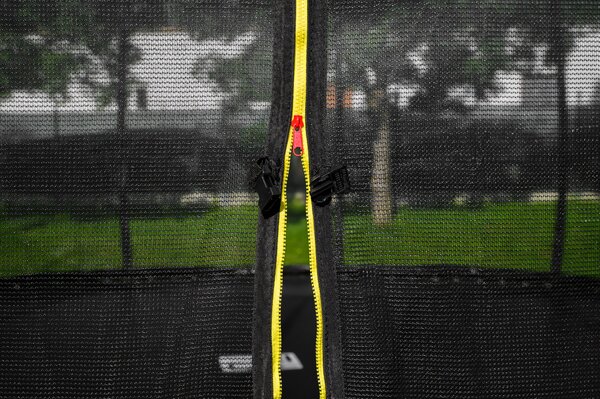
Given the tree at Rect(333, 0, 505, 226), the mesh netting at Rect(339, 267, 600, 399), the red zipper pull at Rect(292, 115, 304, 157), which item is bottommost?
the mesh netting at Rect(339, 267, 600, 399)

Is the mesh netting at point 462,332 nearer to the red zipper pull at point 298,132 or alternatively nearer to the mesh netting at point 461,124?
the mesh netting at point 461,124

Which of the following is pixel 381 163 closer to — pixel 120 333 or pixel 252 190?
pixel 252 190

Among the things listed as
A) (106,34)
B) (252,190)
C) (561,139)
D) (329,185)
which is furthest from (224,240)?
(561,139)

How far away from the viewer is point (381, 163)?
1.16 meters

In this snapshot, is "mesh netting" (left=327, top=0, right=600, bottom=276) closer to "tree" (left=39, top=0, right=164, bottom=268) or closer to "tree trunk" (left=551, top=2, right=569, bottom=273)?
"tree trunk" (left=551, top=2, right=569, bottom=273)

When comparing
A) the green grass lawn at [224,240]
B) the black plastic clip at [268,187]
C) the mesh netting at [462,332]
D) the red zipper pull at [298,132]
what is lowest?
the mesh netting at [462,332]

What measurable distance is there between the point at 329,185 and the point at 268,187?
0.11 metres

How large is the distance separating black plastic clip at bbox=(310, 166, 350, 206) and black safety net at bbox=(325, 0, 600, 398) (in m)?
0.03

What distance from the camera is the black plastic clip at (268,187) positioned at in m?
1.11

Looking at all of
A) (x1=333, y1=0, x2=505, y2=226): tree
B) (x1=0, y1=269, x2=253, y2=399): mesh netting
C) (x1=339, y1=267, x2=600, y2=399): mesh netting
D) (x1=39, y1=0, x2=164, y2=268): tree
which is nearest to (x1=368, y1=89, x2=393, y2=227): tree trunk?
(x1=333, y1=0, x2=505, y2=226): tree

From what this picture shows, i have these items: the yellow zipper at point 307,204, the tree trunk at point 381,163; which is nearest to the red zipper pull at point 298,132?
the yellow zipper at point 307,204

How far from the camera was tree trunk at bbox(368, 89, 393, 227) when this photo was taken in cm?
116

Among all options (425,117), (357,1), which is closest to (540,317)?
(425,117)

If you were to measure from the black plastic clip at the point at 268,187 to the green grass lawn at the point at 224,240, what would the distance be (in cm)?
5
